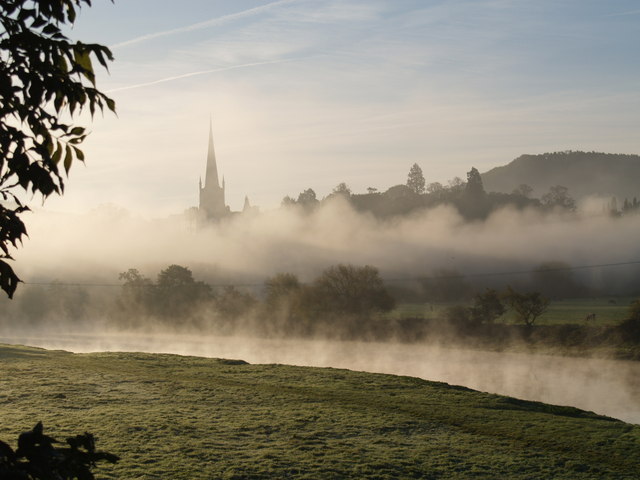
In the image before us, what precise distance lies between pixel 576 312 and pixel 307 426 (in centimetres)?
6649

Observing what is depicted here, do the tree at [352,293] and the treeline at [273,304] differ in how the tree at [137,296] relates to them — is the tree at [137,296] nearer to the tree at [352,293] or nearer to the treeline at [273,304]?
the treeline at [273,304]

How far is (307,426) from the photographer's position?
1739cm

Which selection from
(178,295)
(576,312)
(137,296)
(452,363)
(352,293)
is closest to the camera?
(452,363)

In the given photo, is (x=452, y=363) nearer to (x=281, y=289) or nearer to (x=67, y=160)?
(x=281, y=289)

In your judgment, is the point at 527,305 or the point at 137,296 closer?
the point at 527,305

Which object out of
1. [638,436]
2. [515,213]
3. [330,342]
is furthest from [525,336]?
[515,213]

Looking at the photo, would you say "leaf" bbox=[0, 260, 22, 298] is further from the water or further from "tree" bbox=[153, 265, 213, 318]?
"tree" bbox=[153, 265, 213, 318]

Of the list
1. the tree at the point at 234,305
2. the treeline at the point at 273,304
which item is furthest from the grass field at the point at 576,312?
A: the tree at the point at 234,305

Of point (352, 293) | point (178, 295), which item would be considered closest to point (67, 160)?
point (352, 293)

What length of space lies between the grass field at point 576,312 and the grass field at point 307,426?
141 ft

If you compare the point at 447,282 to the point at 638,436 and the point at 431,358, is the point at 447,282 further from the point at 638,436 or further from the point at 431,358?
the point at 638,436

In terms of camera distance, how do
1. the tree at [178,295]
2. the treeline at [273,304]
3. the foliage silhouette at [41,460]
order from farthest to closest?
the tree at [178,295] → the treeline at [273,304] → the foliage silhouette at [41,460]

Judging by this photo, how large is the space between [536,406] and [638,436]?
428 centimetres

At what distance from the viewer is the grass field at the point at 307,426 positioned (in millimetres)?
14258
